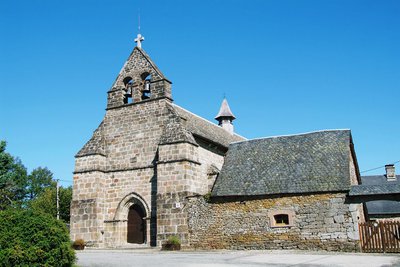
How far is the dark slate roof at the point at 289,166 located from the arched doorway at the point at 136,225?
4.92 meters

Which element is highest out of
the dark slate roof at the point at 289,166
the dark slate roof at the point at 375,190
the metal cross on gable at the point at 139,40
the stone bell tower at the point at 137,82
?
the metal cross on gable at the point at 139,40

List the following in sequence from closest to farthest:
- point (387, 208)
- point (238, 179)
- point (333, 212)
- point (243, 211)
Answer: point (333, 212) < point (243, 211) < point (238, 179) < point (387, 208)

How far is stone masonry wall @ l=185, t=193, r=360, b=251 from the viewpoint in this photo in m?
19.1

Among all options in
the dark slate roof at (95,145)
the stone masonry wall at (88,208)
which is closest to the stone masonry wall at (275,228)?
the stone masonry wall at (88,208)

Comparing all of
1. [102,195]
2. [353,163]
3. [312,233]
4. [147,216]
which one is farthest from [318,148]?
[102,195]

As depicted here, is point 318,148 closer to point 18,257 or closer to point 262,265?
point 262,265

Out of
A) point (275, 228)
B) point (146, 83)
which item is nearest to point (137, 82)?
point (146, 83)

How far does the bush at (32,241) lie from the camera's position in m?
10.6

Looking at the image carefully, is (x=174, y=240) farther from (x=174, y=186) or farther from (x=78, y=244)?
(x=78, y=244)

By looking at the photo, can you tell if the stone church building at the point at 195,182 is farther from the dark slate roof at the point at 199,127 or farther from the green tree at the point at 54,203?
the green tree at the point at 54,203

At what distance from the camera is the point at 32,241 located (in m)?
10.9

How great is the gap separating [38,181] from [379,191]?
68830mm

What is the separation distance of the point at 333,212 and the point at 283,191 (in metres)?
2.51

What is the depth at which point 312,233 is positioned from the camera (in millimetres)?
19672
